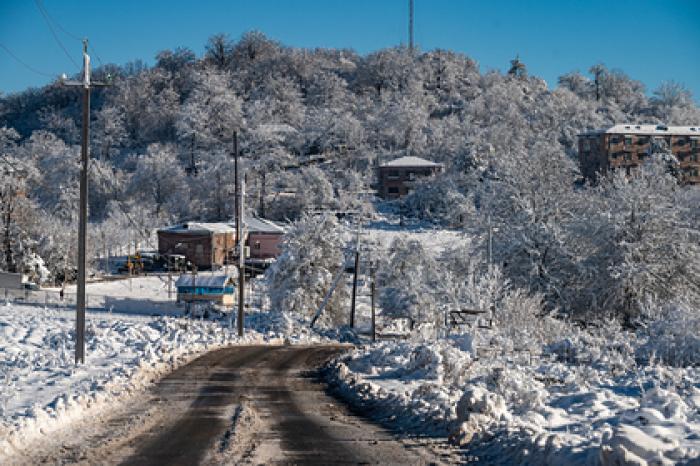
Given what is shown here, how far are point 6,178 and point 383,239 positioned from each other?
32440mm

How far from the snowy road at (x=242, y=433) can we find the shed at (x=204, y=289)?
30.8 meters

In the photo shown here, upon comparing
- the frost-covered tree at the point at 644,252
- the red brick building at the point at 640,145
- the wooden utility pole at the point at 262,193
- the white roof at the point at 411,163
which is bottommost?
the frost-covered tree at the point at 644,252

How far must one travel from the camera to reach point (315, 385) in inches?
744

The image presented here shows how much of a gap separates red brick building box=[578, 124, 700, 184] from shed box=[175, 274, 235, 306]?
200 feet

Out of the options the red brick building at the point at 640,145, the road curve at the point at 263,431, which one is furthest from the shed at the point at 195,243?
the red brick building at the point at 640,145

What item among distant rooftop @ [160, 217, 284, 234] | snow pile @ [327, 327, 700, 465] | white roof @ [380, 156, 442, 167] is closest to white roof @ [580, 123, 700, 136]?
white roof @ [380, 156, 442, 167]

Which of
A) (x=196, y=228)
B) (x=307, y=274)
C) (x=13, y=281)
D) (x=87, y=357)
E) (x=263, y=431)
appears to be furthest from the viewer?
(x=196, y=228)

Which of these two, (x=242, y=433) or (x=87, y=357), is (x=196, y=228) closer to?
(x=87, y=357)

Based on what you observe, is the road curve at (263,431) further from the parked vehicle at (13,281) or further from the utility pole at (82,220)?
the parked vehicle at (13,281)

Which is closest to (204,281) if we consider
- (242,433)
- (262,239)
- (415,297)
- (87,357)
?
(415,297)

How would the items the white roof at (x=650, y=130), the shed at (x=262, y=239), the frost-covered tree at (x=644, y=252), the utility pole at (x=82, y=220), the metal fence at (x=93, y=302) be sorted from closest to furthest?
the utility pole at (x=82, y=220) < the frost-covered tree at (x=644, y=252) < the metal fence at (x=93, y=302) < the shed at (x=262, y=239) < the white roof at (x=650, y=130)

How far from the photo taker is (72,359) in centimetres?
2133

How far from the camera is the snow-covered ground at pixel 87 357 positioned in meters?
12.9

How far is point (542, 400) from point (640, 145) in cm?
9219
